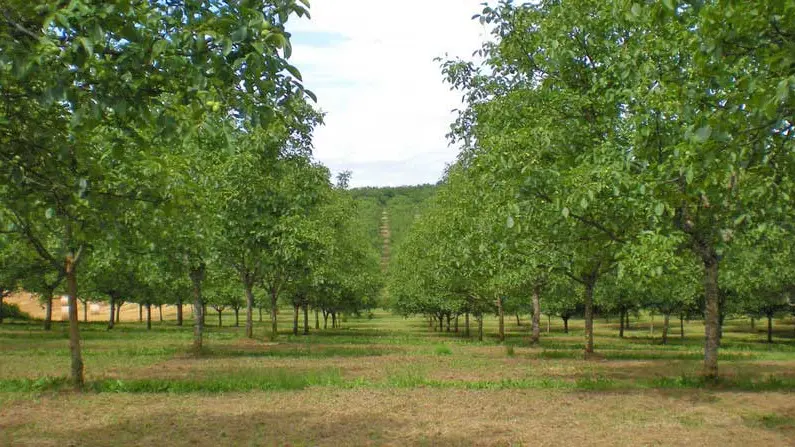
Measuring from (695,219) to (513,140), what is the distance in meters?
4.92

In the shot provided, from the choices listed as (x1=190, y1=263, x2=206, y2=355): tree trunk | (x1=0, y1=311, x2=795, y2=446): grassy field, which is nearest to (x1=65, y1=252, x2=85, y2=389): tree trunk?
(x1=0, y1=311, x2=795, y2=446): grassy field

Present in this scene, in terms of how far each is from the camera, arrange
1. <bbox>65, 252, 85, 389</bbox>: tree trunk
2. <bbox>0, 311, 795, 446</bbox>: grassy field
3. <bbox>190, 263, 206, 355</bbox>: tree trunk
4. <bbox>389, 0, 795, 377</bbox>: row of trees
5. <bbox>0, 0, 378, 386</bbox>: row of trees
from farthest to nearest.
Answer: <bbox>190, 263, 206, 355</bbox>: tree trunk → <bbox>65, 252, 85, 389</bbox>: tree trunk → <bbox>389, 0, 795, 377</bbox>: row of trees → <bbox>0, 311, 795, 446</bbox>: grassy field → <bbox>0, 0, 378, 386</bbox>: row of trees

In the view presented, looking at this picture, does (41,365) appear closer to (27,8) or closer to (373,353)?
(373,353)

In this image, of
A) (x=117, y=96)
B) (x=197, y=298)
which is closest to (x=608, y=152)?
(x=117, y=96)

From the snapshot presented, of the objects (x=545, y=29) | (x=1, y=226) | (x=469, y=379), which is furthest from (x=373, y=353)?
(x=1, y=226)

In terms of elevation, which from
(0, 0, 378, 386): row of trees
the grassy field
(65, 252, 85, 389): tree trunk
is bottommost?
the grassy field

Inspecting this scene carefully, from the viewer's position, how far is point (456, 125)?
1717 cm

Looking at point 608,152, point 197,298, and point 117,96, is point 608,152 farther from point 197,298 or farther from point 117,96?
point 197,298

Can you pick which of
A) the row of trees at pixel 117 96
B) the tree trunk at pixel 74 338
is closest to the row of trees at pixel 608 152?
the row of trees at pixel 117 96

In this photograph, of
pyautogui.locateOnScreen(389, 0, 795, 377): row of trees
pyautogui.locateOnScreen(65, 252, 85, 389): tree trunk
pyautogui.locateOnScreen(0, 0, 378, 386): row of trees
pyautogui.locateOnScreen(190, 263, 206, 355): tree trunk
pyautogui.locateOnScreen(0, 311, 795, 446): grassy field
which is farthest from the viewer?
pyautogui.locateOnScreen(190, 263, 206, 355): tree trunk

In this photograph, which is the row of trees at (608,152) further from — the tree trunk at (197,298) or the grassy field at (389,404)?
the tree trunk at (197,298)

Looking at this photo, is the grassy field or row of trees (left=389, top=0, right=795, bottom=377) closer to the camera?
the grassy field

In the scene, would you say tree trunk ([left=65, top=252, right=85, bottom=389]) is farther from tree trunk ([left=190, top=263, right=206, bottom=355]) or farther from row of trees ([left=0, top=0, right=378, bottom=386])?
tree trunk ([left=190, top=263, right=206, bottom=355])

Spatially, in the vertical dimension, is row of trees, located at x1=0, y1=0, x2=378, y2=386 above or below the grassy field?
above
